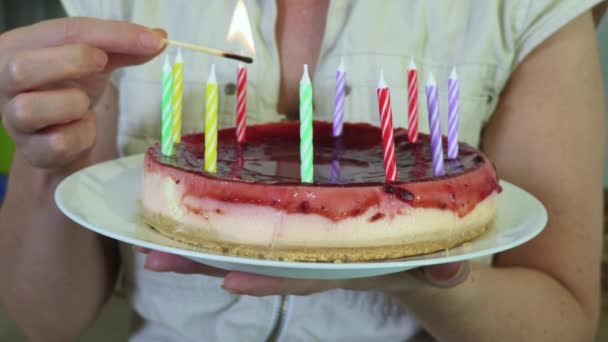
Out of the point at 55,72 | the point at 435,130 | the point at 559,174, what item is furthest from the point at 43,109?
the point at 559,174

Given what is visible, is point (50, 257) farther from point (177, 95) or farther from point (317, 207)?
point (317, 207)

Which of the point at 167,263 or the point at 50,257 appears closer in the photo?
the point at 167,263

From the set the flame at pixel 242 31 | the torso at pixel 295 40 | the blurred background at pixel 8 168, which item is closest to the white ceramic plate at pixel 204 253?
the flame at pixel 242 31

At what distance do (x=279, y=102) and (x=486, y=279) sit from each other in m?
0.49

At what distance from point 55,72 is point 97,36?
74 mm

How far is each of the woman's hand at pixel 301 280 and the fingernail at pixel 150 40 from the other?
0.26 metres

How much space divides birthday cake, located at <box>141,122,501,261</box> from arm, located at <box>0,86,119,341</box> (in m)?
0.34

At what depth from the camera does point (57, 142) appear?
78 cm

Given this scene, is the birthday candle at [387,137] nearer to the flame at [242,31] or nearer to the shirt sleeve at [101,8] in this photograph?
the flame at [242,31]

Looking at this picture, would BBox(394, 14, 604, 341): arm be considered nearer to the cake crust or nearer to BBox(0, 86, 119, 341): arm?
the cake crust

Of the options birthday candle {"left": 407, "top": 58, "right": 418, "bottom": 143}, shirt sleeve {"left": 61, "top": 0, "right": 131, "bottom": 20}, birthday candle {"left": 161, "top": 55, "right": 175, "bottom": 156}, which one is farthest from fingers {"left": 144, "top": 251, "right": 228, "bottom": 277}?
shirt sleeve {"left": 61, "top": 0, "right": 131, "bottom": 20}

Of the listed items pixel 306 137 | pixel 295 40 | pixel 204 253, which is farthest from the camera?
pixel 295 40

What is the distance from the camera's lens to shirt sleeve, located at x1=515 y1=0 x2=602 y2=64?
102cm

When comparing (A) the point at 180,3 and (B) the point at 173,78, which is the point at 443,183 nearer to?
(B) the point at 173,78
